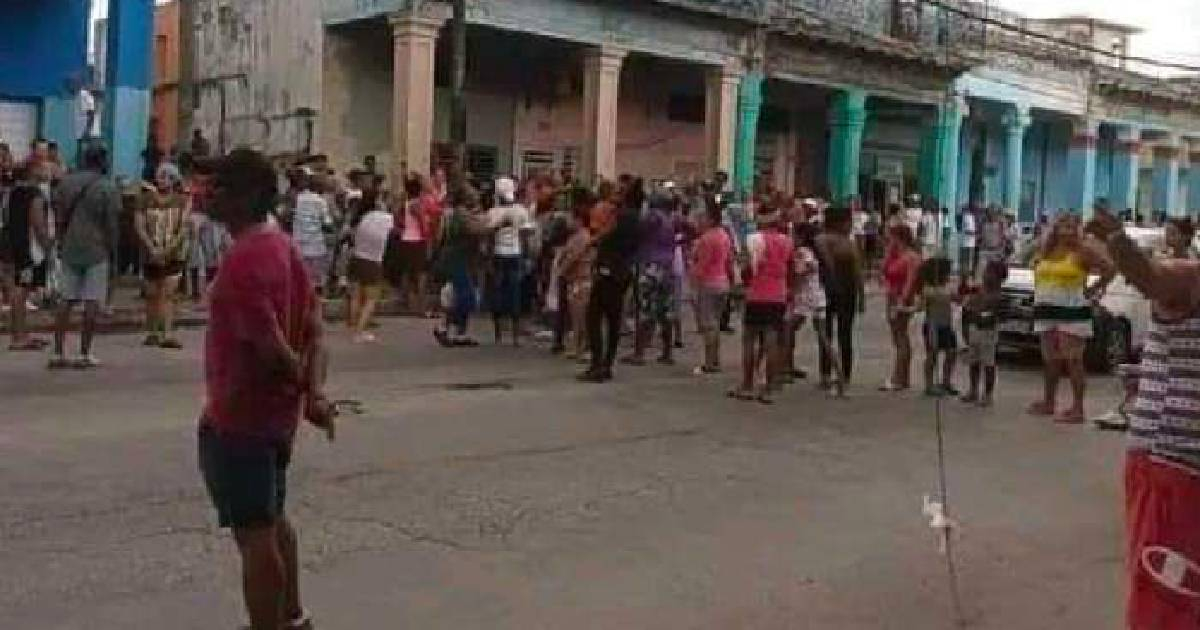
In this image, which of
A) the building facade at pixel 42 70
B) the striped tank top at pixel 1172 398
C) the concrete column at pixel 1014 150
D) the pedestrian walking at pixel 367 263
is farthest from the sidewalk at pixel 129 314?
the concrete column at pixel 1014 150

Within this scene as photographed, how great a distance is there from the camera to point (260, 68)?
2791 centimetres

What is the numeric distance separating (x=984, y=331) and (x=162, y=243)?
752 centimetres

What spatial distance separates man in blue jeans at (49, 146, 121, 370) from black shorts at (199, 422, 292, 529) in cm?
816

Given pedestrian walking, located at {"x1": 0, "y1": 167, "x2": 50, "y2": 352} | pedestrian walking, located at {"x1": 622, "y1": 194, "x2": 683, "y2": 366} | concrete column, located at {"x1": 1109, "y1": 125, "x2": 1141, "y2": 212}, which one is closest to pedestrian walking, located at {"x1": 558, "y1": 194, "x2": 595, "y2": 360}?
pedestrian walking, located at {"x1": 622, "y1": 194, "x2": 683, "y2": 366}

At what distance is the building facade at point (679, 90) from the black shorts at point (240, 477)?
19.1 meters

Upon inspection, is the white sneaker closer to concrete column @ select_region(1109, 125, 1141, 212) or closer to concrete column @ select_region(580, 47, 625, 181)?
concrete column @ select_region(580, 47, 625, 181)

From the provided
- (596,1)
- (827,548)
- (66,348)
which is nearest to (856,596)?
(827,548)

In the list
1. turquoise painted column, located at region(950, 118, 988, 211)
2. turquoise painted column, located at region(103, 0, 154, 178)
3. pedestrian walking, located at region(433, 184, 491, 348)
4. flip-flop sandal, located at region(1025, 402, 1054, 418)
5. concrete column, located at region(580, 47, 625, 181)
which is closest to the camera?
flip-flop sandal, located at region(1025, 402, 1054, 418)

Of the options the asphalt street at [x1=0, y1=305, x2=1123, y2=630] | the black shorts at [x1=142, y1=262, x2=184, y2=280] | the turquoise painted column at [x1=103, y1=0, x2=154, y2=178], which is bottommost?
the asphalt street at [x1=0, y1=305, x2=1123, y2=630]

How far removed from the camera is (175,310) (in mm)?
17875

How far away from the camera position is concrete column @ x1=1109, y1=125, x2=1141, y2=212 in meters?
45.7

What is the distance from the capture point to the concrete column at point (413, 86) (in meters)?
24.1

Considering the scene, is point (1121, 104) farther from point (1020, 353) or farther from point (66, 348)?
point (66, 348)

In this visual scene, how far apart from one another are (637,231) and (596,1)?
13.1 meters
